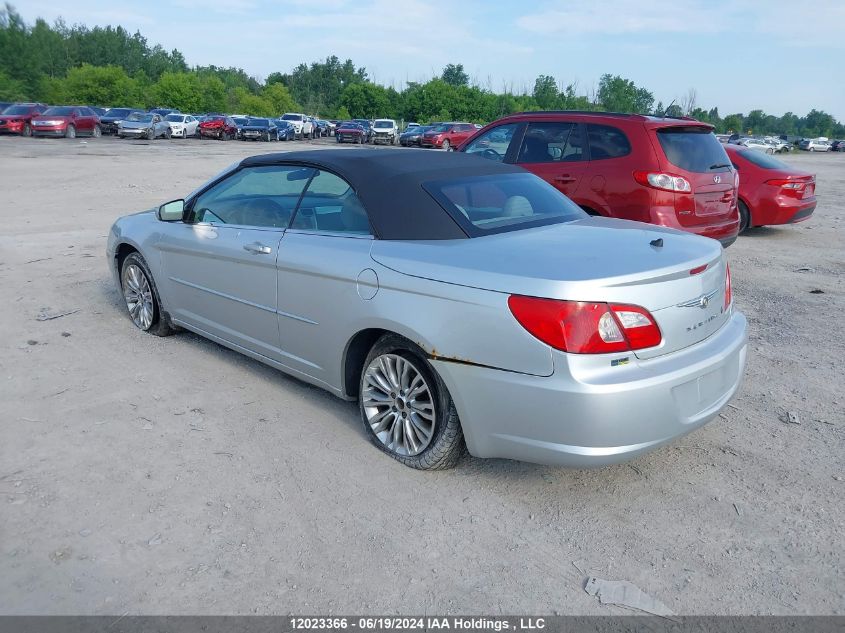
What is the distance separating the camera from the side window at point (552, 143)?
7516mm

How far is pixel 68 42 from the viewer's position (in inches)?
3787

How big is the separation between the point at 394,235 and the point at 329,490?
4.39 feet

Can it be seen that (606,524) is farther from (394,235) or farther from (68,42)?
(68,42)

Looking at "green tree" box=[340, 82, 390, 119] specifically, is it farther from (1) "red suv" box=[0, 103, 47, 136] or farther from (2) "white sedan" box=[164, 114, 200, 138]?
(1) "red suv" box=[0, 103, 47, 136]

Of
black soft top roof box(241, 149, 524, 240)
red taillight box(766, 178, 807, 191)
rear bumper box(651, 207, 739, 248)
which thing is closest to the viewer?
black soft top roof box(241, 149, 524, 240)

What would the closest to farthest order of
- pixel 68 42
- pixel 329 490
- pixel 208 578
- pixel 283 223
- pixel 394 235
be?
1. pixel 208 578
2. pixel 329 490
3. pixel 394 235
4. pixel 283 223
5. pixel 68 42

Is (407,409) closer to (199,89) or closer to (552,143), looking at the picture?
(552,143)

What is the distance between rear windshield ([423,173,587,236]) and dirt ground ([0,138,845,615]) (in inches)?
51.1

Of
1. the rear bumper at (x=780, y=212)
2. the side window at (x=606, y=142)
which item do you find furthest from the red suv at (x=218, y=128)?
the side window at (x=606, y=142)

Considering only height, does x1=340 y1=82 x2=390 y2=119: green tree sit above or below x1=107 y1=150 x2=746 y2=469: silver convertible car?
above

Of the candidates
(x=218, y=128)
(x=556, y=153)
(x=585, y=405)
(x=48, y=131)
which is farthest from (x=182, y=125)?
(x=585, y=405)

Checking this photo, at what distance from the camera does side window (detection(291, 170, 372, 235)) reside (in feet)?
13.3

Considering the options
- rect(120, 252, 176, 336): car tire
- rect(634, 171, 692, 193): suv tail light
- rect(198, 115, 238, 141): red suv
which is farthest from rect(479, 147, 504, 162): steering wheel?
rect(198, 115, 238, 141): red suv

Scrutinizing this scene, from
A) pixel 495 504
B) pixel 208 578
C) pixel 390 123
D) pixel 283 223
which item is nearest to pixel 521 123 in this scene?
pixel 283 223
